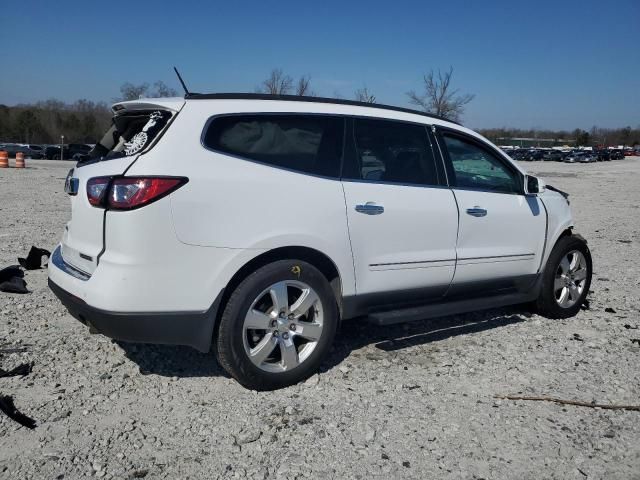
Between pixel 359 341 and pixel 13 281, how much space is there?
11.5 feet

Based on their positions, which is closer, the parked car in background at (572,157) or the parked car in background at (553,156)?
the parked car in background at (572,157)

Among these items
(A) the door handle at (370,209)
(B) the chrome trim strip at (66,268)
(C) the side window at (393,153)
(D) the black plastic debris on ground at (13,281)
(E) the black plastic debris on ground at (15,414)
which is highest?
(C) the side window at (393,153)

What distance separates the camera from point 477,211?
177 inches

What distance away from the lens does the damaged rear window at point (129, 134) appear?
3357mm

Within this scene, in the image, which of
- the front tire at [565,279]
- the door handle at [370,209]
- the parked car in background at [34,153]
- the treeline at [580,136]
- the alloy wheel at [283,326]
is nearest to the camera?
the alloy wheel at [283,326]

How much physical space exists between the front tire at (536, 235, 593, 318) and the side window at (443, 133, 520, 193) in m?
0.82

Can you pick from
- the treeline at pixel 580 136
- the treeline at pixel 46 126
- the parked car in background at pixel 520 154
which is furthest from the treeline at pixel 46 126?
the treeline at pixel 580 136

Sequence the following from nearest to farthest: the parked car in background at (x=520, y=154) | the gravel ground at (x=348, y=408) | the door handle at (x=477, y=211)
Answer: the gravel ground at (x=348, y=408), the door handle at (x=477, y=211), the parked car in background at (x=520, y=154)

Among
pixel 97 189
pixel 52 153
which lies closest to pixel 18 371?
pixel 97 189

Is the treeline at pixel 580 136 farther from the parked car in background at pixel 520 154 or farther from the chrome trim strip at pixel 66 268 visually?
the chrome trim strip at pixel 66 268

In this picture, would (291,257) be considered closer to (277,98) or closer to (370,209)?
(370,209)

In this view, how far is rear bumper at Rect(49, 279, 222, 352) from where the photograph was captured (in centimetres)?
317

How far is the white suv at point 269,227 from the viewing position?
3176 millimetres

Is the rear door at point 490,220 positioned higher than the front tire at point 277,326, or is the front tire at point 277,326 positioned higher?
the rear door at point 490,220
